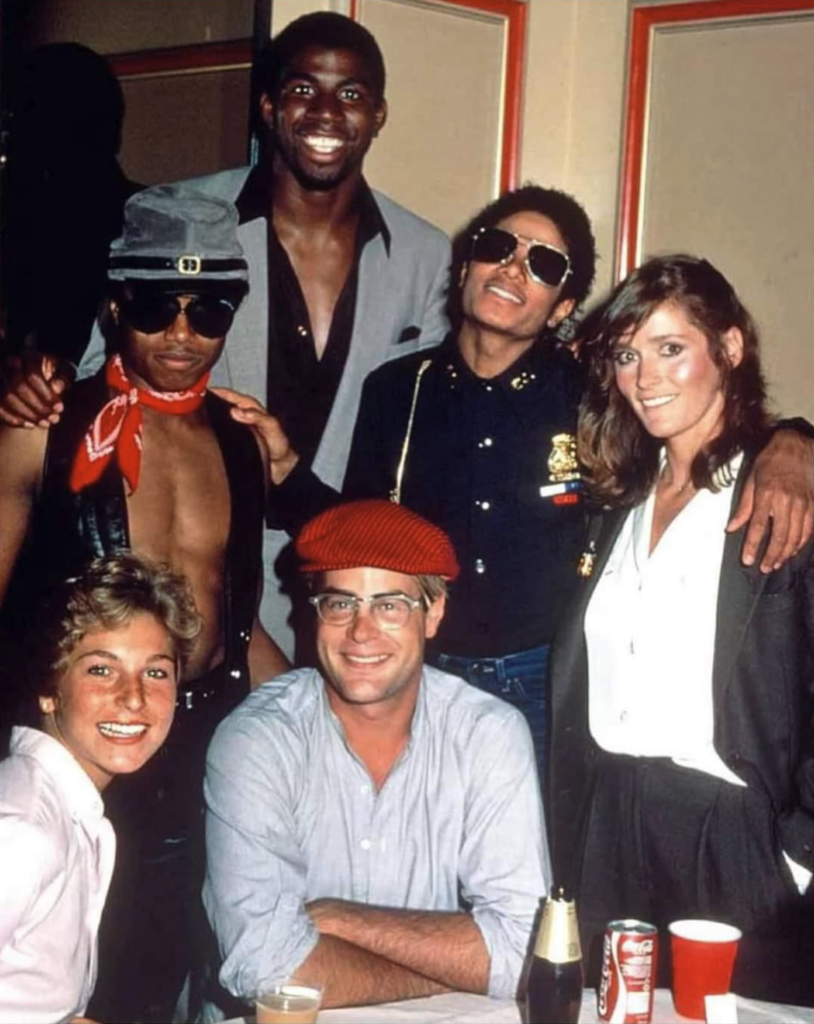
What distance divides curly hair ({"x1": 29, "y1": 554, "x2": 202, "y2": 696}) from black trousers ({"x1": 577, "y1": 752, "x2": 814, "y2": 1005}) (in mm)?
929

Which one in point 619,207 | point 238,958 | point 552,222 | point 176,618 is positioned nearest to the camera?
point 238,958

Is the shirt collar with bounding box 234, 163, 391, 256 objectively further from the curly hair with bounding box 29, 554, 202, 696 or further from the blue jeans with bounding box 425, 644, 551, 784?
the curly hair with bounding box 29, 554, 202, 696

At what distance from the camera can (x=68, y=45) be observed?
505cm

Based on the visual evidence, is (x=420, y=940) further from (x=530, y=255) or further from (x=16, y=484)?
(x=530, y=255)

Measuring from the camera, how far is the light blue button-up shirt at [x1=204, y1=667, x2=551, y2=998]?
3.02 meters

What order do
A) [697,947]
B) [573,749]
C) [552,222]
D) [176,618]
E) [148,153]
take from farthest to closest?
[148,153] → [552,222] → [573,749] → [176,618] → [697,947]

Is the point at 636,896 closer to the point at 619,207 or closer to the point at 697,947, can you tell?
the point at 697,947

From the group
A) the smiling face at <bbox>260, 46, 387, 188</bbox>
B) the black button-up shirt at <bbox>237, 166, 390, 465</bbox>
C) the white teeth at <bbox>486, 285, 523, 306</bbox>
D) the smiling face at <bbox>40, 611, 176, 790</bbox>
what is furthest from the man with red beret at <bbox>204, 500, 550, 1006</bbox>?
the smiling face at <bbox>260, 46, 387, 188</bbox>

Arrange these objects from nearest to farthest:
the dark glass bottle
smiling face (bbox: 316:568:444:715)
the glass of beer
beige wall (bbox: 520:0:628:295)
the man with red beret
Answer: the glass of beer → the dark glass bottle → the man with red beret → smiling face (bbox: 316:568:444:715) → beige wall (bbox: 520:0:628:295)

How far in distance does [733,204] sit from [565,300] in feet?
4.99

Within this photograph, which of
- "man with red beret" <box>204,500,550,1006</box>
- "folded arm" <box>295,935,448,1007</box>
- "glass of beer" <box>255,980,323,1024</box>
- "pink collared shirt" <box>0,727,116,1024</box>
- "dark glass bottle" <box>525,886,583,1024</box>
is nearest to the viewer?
"glass of beer" <box>255,980,323,1024</box>

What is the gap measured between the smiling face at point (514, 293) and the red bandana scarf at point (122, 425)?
64cm

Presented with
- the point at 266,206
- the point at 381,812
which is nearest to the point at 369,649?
the point at 381,812

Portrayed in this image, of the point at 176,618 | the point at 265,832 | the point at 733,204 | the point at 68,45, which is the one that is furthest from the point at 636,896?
→ the point at 68,45
